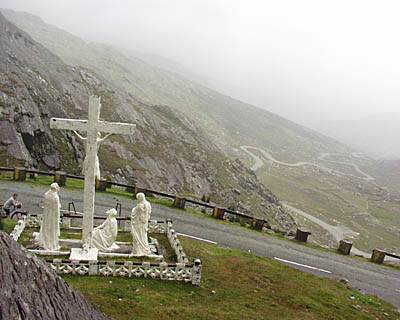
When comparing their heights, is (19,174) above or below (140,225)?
below

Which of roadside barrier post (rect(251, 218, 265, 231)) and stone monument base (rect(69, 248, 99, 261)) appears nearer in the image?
stone monument base (rect(69, 248, 99, 261))

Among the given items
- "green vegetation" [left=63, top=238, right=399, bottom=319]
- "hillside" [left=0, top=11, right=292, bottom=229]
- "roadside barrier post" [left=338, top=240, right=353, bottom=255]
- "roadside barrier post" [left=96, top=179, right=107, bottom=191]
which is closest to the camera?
"green vegetation" [left=63, top=238, right=399, bottom=319]

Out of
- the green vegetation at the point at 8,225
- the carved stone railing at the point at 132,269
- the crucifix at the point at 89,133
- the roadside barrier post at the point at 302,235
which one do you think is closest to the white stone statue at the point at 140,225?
the carved stone railing at the point at 132,269

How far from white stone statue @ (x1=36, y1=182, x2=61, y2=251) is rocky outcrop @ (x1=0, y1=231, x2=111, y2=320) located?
8775 mm

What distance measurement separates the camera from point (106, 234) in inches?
578

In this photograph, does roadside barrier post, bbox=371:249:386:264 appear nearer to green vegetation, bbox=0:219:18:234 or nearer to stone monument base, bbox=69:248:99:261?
stone monument base, bbox=69:248:99:261

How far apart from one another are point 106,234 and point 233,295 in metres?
6.25

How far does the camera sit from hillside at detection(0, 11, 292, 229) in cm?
3581

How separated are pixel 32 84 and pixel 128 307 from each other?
138 feet

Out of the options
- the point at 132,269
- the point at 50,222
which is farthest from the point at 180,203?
the point at 50,222

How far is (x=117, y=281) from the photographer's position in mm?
12398

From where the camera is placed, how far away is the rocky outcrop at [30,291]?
12.9 ft

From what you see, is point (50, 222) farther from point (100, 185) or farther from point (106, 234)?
point (100, 185)

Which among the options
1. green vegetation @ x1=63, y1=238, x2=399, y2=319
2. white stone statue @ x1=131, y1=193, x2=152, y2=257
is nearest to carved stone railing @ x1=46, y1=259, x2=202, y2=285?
green vegetation @ x1=63, y1=238, x2=399, y2=319
